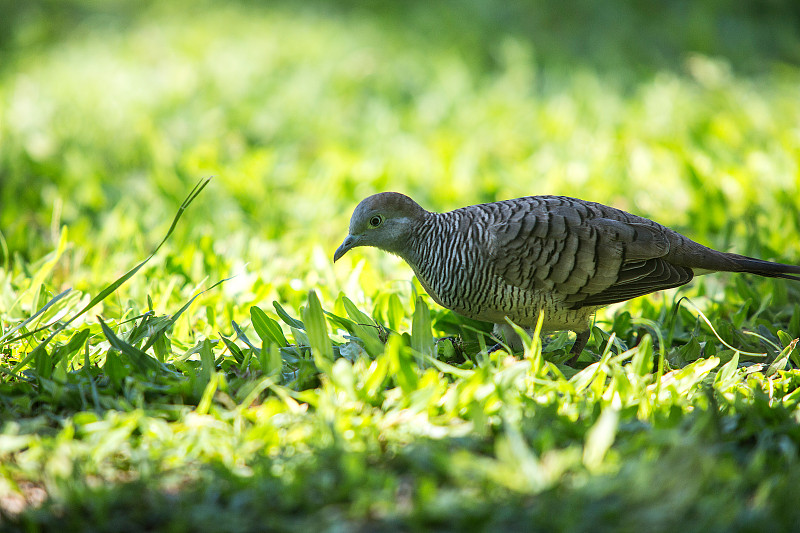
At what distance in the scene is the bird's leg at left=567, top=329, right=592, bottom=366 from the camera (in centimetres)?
336

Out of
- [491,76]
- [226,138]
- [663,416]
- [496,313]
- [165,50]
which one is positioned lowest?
[663,416]

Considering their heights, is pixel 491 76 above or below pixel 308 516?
above

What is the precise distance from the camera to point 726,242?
4.46m

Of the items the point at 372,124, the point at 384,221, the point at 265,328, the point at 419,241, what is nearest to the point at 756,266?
the point at 419,241

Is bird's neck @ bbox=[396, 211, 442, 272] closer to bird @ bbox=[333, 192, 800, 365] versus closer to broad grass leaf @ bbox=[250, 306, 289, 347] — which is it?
bird @ bbox=[333, 192, 800, 365]

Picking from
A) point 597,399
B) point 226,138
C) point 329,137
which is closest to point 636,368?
point 597,399

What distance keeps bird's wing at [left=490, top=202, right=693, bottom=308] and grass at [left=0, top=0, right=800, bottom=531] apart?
235 mm

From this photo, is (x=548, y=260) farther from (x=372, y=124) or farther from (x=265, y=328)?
(x=372, y=124)

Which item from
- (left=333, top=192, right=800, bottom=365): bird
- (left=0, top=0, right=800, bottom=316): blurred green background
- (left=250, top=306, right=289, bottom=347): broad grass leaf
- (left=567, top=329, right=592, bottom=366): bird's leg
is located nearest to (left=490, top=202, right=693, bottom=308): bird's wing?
(left=333, top=192, right=800, bottom=365): bird

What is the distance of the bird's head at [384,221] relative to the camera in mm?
3438

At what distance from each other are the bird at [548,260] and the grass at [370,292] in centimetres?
20

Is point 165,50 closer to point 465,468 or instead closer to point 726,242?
point 726,242

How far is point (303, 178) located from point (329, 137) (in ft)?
2.93

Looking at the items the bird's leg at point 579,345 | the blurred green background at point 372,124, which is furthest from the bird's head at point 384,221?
the bird's leg at point 579,345
